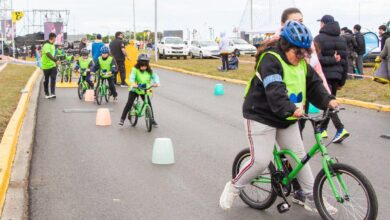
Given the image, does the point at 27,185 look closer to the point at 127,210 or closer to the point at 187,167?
the point at 127,210

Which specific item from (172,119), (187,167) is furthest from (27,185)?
(172,119)

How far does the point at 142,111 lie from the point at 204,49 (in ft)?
101

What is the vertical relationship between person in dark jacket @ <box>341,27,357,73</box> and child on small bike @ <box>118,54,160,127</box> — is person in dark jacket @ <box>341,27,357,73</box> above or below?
above

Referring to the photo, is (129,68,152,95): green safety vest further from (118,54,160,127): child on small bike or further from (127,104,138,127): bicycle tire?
(127,104,138,127): bicycle tire

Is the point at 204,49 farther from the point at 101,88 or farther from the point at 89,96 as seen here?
the point at 101,88

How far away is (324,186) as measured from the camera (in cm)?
486

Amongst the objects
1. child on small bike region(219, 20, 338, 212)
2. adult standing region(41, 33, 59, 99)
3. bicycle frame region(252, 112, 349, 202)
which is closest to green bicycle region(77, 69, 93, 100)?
adult standing region(41, 33, 59, 99)

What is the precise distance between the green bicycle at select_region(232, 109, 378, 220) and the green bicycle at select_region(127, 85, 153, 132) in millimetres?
5137

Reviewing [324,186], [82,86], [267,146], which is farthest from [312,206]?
[82,86]

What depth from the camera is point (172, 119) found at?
12.2 meters

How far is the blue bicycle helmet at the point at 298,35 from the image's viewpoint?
15.1 ft

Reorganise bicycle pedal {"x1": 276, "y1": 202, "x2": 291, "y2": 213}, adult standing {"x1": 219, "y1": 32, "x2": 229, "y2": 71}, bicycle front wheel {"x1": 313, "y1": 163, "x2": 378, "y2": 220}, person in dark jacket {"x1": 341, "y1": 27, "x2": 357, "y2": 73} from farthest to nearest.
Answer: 1. adult standing {"x1": 219, "y1": 32, "x2": 229, "y2": 71}
2. person in dark jacket {"x1": 341, "y1": 27, "x2": 357, "y2": 73}
3. bicycle pedal {"x1": 276, "y1": 202, "x2": 291, "y2": 213}
4. bicycle front wheel {"x1": 313, "y1": 163, "x2": 378, "y2": 220}

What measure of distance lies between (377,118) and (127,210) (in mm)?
7603

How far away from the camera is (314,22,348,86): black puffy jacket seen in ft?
28.3
